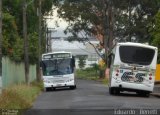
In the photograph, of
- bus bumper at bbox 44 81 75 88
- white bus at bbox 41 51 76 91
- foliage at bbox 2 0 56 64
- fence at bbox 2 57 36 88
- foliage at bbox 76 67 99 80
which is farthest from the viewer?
foliage at bbox 76 67 99 80

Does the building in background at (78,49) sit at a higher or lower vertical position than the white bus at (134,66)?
lower

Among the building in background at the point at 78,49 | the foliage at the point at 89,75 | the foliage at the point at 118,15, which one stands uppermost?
the foliage at the point at 118,15

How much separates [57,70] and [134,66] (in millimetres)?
13319

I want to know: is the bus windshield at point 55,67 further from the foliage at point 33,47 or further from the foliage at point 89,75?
the foliage at point 89,75

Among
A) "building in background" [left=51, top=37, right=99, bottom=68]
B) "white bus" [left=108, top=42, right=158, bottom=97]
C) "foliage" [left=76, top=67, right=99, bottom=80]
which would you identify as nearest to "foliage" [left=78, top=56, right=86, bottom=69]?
"building in background" [left=51, top=37, right=99, bottom=68]

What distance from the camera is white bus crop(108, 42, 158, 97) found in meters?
35.3

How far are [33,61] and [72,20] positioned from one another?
15388 millimetres

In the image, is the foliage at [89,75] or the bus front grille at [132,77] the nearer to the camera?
the bus front grille at [132,77]

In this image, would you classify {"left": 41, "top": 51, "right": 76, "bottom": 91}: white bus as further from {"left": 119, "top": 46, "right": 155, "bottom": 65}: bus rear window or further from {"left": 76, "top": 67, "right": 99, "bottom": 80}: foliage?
{"left": 76, "top": 67, "right": 99, "bottom": 80}: foliage

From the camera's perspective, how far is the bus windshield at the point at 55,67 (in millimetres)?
47469

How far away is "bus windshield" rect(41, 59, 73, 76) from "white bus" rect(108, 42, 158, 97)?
39.3 feet

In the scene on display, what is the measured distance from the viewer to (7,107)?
22.3 meters

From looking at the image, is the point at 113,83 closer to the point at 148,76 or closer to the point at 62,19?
the point at 148,76

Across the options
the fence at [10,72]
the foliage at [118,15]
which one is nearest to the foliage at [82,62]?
the foliage at [118,15]
